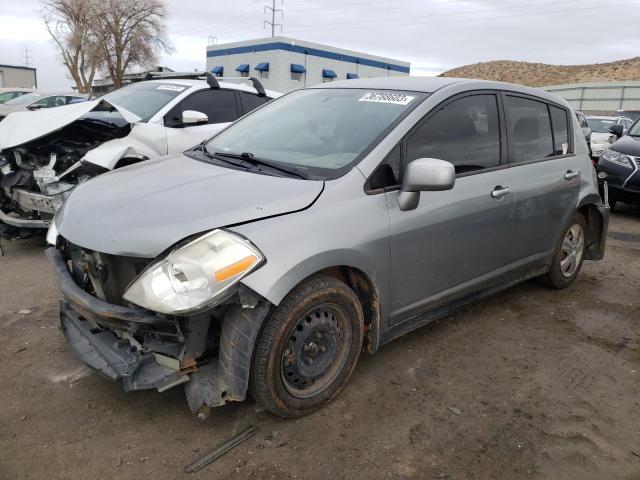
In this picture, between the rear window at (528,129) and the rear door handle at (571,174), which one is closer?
the rear window at (528,129)

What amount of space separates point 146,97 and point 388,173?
4543 millimetres

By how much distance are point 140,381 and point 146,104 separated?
184 inches

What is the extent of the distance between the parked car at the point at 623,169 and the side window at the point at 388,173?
669 cm

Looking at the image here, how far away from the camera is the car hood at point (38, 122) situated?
16.9ft

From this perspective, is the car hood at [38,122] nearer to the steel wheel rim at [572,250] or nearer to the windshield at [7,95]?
the steel wheel rim at [572,250]

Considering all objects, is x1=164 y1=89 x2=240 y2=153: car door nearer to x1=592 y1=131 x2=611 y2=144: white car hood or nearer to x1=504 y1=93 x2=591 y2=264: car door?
x1=504 y1=93 x2=591 y2=264: car door

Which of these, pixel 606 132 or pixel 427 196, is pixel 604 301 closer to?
pixel 427 196

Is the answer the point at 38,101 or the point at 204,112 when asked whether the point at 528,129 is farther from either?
the point at 38,101

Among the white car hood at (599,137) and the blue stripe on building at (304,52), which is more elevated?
the blue stripe on building at (304,52)

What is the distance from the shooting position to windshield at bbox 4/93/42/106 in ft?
56.2

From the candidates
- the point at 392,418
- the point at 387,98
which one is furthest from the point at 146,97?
the point at 392,418

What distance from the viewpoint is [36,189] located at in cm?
527

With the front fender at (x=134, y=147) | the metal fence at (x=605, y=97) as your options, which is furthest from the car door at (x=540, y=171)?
the metal fence at (x=605, y=97)

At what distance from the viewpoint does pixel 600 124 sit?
13.8m
